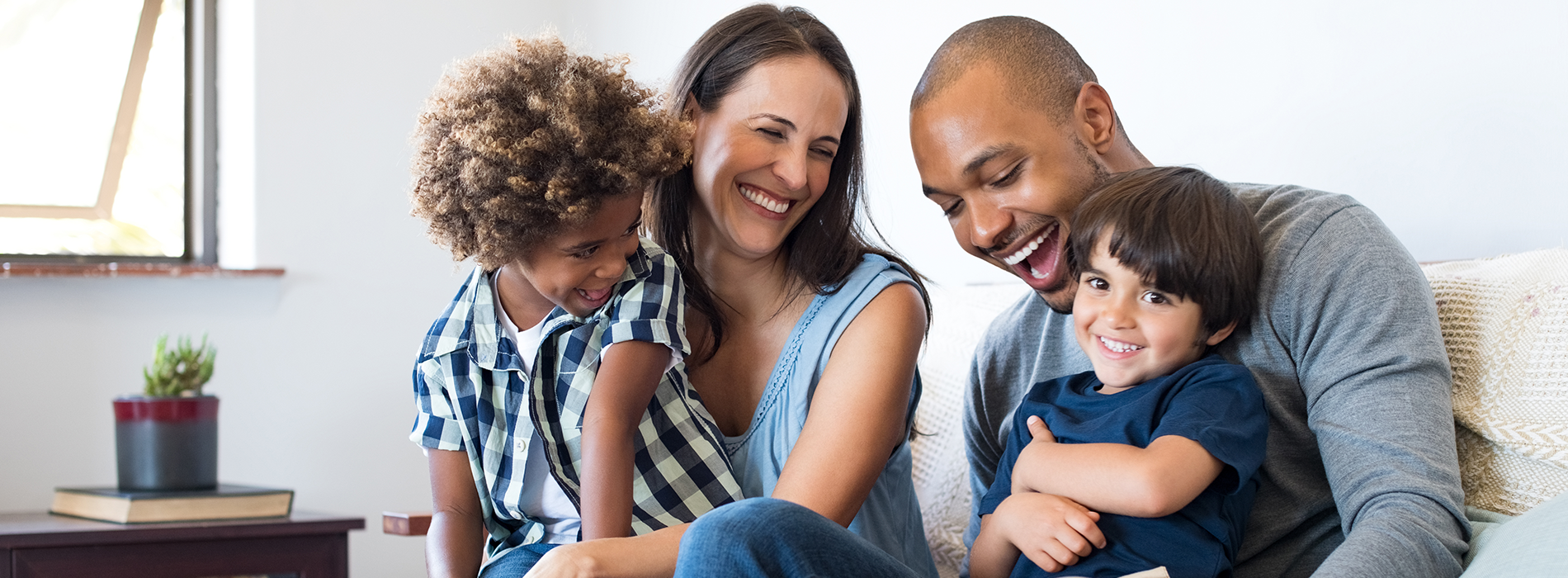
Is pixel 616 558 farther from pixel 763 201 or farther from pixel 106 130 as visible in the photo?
pixel 106 130

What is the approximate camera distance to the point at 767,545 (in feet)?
2.92

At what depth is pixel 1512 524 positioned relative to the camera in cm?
90

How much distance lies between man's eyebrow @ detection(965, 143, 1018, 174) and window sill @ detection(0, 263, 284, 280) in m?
2.23

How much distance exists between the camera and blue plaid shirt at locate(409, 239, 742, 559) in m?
1.28

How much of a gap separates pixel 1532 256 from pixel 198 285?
2845mm

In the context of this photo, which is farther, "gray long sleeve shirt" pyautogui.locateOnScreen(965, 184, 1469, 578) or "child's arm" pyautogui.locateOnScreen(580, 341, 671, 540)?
"child's arm" pyautogui.locateOnScreen(580, 341, 671, 540)

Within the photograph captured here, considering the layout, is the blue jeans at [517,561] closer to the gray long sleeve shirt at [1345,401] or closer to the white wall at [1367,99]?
the gray long sleeve shirt at [1345,401]

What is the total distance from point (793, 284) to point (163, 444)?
1.48 meters

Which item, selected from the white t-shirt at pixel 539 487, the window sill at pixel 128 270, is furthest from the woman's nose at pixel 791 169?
the window sill at pixel 128 270

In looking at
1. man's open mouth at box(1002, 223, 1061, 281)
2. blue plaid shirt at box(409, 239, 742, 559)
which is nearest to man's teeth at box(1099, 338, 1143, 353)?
man's open mouth at box(1002, 223, 1061, 281)

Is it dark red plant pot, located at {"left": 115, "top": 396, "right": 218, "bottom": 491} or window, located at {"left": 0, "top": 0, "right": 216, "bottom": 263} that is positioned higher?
window, located at {"left": 0, "top": 0, "right": 216, "bottom": 263}

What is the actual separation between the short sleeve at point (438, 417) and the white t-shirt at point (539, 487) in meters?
0.09

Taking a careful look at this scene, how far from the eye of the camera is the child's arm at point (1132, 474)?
989mm

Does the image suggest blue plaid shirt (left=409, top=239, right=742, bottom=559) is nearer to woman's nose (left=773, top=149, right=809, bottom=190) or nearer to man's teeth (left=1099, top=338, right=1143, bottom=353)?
woman's nose (left=773, top=149, right=809, bottom=190)
